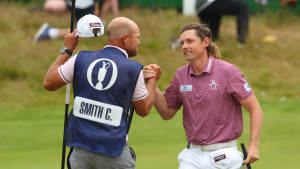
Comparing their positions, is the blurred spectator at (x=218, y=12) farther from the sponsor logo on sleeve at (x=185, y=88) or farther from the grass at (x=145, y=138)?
the sponsor logo on sleeve at (x=185, y=88)

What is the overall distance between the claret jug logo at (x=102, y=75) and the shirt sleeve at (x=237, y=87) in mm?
1045

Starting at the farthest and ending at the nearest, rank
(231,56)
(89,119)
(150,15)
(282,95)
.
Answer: (150,15) < (231,56) < (282,95) < (89,119)

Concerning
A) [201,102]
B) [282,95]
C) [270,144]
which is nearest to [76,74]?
[201,102]

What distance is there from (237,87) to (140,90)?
859mm

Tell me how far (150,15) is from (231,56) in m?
2.50

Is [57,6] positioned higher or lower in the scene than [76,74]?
lower

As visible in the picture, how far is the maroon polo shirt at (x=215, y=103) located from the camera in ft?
20.3

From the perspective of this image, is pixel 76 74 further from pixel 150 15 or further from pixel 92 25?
pixel 150 15

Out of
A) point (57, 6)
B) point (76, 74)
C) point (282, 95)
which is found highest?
point (76, 74)

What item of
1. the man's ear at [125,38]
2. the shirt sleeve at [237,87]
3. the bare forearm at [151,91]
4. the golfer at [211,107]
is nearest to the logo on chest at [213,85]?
the golfer at [211,107]

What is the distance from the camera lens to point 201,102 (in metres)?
6.25

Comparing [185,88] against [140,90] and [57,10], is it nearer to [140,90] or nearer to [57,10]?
[140,90]

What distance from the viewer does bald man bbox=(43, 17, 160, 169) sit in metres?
5.66

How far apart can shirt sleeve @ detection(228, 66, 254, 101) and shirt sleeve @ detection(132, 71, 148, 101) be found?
31.0 inches
